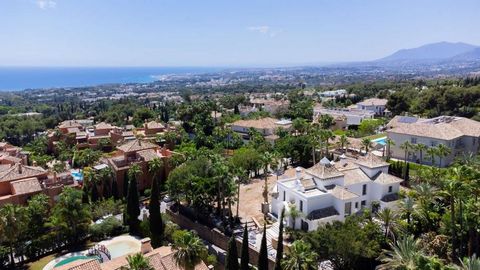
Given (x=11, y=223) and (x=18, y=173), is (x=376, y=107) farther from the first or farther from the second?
(x=11, y=223)

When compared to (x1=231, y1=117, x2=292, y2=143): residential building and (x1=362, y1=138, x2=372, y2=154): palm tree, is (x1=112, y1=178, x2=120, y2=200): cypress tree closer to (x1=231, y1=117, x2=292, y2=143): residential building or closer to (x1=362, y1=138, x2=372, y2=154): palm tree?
(x1=231, y1=117, x2=292, y2=143): residential building

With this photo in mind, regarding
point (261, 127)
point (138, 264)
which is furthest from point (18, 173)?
point (261, 127)

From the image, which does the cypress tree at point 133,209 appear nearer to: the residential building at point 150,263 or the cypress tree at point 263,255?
the residential building at point 150,263

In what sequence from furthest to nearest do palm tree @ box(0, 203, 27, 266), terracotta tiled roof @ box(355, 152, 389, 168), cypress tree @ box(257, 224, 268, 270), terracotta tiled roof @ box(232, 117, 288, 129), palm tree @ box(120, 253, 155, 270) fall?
terracotta tiled roof @ box(232, 117, 288, 129), terracotta tiled roof @ box(355, 152, 389, 168), palm tree @ box(0, 203, 27, 266), cypress tree @ box(257, 224, 268, 270), palm tree @ box(120, 253, 155, 270)

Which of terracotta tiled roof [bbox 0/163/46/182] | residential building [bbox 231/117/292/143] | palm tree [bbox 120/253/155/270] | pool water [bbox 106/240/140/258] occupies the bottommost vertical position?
pool water [bbox 106/240/140/258]

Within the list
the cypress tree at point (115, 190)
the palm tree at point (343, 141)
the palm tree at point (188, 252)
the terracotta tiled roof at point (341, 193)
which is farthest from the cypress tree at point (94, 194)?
the palm tree at point (343, 141)

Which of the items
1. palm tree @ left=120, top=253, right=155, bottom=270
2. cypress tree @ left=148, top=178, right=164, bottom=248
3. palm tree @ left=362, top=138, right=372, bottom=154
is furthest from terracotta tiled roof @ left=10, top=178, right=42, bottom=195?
palm tree @ left=362, top=138, right=372, bottom=154
